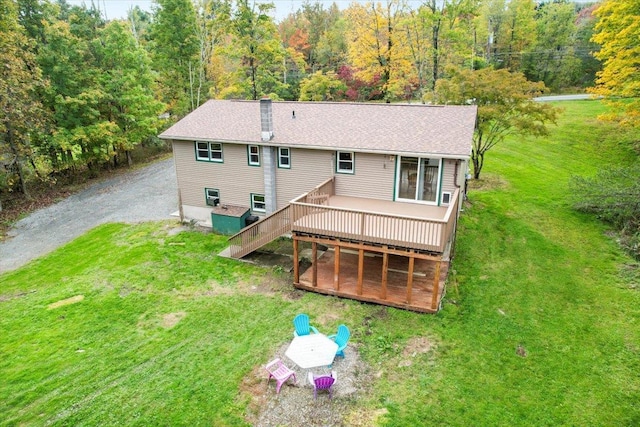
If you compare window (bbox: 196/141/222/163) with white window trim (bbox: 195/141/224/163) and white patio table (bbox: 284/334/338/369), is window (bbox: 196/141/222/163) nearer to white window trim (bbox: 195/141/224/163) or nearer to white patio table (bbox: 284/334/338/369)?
white window trim (bbox: 195/141/224/163)

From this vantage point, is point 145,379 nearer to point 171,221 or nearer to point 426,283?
point 426,283

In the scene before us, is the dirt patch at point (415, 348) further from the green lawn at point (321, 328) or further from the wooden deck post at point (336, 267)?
the wooden deck post at point (336, 267)

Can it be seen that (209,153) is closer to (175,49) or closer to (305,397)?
(305,397)

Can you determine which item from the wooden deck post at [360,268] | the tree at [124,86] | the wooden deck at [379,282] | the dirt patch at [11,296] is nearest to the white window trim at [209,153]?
the wooden deck at [379,282]

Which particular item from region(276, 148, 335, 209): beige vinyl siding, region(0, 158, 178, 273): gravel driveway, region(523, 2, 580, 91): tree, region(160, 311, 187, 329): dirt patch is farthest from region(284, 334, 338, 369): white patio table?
region(523, 2, 580, 91): tree

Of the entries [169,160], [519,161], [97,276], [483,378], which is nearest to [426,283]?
[483,378]

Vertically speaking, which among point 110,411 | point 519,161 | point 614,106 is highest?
point 614,106
